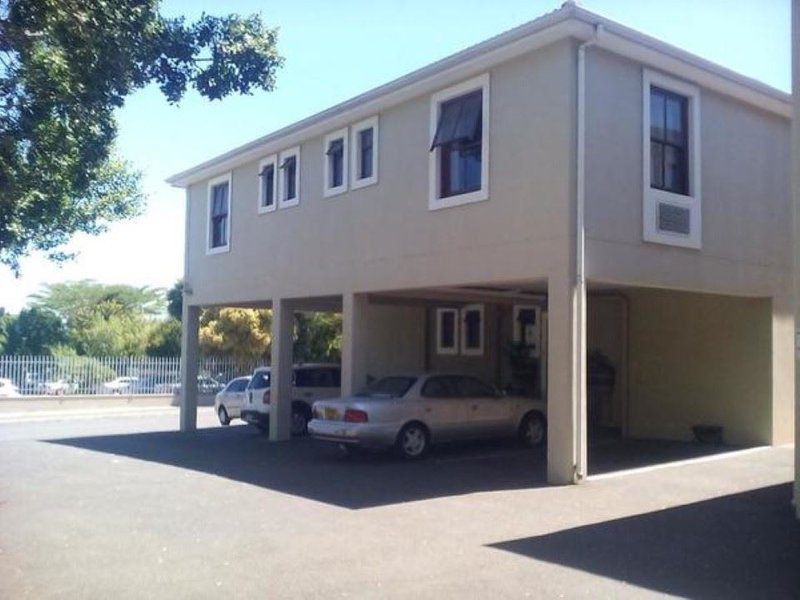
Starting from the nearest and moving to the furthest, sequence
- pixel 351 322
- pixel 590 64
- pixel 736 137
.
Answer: pixel 590 64, pixel 736 137, pixel 351 322

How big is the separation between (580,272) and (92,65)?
6.93 m

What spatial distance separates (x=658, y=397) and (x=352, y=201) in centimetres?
707

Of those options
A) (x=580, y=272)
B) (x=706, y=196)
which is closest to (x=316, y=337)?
(x=706, y=196)

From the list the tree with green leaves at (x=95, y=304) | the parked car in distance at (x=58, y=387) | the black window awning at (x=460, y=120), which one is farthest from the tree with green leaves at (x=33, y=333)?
the black window awning at (x=460, y=120)

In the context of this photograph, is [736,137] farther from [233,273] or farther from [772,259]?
[233,273]

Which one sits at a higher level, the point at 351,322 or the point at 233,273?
the point at 233,273

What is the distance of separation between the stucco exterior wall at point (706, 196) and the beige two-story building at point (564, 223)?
0.12 ft

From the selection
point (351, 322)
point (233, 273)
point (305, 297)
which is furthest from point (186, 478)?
point (233, 273)

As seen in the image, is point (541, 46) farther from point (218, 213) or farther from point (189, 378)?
point (189, 378)

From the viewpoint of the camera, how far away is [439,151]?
47.0 feet

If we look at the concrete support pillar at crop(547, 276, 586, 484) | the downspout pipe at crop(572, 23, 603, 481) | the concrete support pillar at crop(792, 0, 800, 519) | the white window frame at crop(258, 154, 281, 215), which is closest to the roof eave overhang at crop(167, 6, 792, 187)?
the downspout pipe at crop(572, 23, 603, 481)

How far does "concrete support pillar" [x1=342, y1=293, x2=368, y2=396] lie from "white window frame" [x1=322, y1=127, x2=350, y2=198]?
2.12 meters

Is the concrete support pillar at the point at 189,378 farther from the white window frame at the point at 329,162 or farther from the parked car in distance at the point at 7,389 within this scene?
the parked car in distance at the point at 7,389

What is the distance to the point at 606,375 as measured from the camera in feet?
62.3
